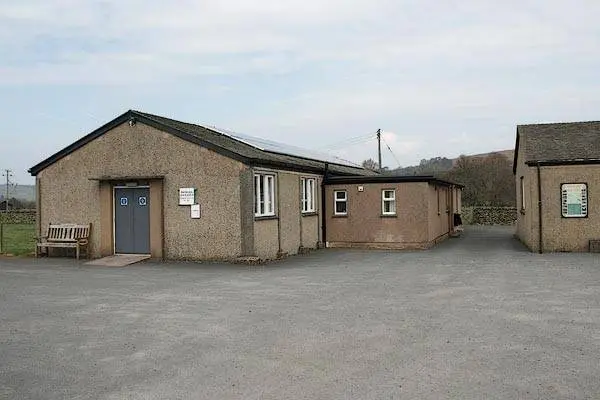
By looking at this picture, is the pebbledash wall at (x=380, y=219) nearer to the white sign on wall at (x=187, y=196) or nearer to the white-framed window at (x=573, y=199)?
the white-framed window at (x=573, y=199)

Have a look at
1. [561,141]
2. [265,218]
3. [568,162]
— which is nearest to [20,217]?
[265,218]

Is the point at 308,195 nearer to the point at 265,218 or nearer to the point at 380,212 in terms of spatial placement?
the point at 380,212

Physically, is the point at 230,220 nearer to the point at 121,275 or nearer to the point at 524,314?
the point at 121,275

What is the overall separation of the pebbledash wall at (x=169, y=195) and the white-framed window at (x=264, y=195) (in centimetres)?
25

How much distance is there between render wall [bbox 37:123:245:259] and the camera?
1794cm

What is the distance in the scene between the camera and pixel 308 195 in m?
22.9

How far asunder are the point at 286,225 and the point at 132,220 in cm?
501

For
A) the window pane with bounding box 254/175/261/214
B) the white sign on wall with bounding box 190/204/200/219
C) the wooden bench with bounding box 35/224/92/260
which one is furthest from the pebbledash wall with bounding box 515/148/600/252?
the wooden bench with bounding box 35/224/92/260

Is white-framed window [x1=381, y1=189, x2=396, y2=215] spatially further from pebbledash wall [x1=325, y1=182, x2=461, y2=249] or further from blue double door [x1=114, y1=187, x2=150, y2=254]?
blue double door [x1=114, y1=187, x2=150, y2=254]

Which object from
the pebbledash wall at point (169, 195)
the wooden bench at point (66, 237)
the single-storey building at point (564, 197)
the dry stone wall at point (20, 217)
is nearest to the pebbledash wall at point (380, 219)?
the pebbledash wall at point (169, 195)

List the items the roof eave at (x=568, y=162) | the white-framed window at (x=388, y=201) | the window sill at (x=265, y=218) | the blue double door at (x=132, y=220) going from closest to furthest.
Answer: the window sill at (x=265, y=218) < the blue double door at (x=132, y=220) < the roof eave at (x=568, y=162) < the white-framed window at (x=388, y=201)

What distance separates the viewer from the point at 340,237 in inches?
944

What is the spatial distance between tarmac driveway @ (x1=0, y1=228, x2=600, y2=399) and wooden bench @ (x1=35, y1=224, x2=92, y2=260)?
4.04m

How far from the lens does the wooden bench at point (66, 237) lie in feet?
64.0
